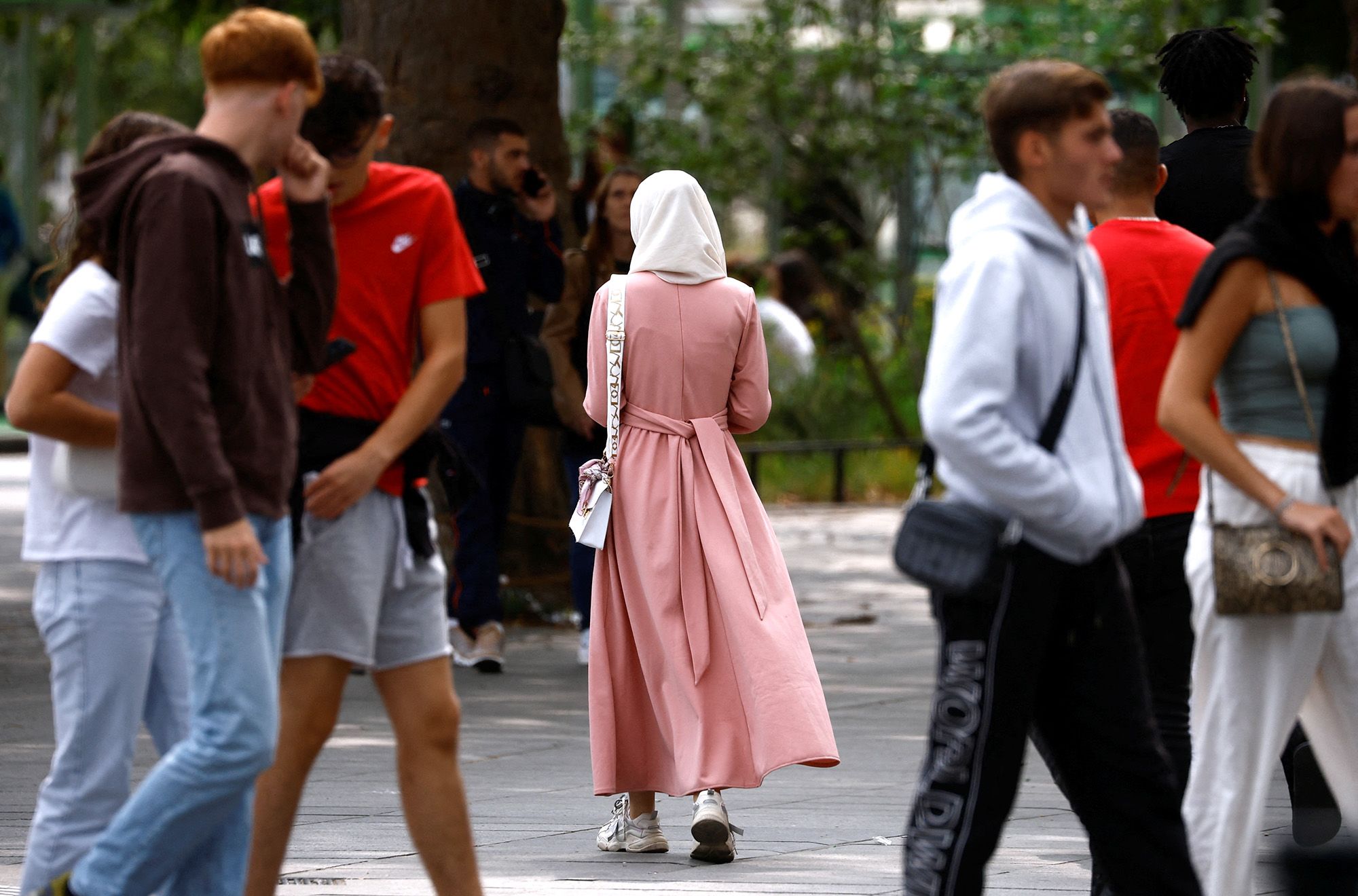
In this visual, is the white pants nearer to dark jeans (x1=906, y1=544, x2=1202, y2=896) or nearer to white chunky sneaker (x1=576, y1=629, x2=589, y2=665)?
dark jeans (x1=906, y1=544, x2=1202, y2=896)

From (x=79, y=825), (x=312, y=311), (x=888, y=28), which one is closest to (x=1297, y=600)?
(x=312, y=311)

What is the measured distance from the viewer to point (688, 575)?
6277 mm

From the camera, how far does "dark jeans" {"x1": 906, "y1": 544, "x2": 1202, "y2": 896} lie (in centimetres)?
412

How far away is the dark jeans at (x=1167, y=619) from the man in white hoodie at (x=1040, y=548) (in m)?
1.06

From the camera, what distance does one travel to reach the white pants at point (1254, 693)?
4.46 meters

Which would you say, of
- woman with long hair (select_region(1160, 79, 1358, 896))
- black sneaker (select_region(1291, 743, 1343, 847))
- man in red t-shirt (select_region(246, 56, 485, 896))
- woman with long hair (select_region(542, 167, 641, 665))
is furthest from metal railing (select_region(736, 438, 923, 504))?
woman with long hair (select_region(1160, 79, 1358, 896))

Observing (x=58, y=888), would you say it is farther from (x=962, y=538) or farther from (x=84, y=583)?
(x=962, y=538)

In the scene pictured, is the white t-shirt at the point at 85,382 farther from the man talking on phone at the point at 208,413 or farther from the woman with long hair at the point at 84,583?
the man talking on phone at the point at 208,413

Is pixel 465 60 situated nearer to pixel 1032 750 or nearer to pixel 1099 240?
pixel 1032 750

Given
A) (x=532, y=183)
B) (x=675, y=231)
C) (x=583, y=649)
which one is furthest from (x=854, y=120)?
(x=675, y=231)

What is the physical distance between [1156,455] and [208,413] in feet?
7.87

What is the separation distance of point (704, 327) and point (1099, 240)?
53.0 inches

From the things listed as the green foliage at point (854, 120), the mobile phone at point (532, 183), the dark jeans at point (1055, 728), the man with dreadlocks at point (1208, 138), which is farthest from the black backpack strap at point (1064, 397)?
the green foliage at point (854, 120)

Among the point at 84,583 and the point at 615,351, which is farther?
the point at 615,351
